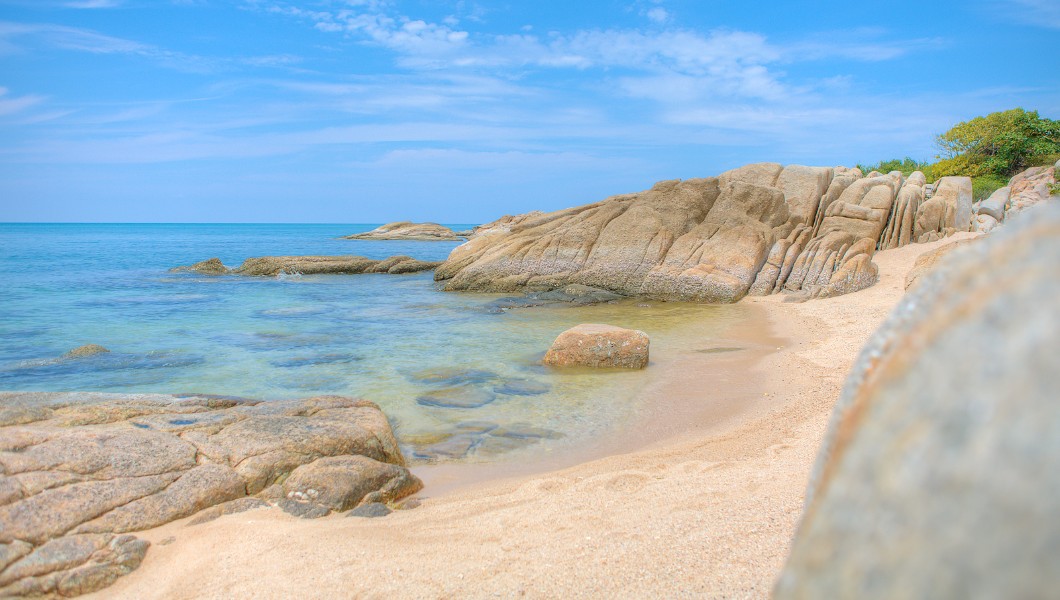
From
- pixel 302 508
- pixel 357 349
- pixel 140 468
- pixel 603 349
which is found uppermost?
pixel 140 468

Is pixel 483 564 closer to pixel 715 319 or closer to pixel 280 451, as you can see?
pixel 280 451

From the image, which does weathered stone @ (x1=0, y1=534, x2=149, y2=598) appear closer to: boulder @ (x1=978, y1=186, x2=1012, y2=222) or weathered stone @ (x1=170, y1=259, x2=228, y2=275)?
boulder @ (x1=978, y1=186, x2=1012, y2=222)

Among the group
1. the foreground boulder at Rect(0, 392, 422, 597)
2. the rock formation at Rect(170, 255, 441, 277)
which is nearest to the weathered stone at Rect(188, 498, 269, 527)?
the foreground boulder at Rect(0, 392, 422, 597)

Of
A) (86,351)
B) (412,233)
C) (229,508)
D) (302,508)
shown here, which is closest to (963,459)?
(302,508)

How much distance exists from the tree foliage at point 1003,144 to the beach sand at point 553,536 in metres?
32.0

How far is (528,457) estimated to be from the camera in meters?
7.33

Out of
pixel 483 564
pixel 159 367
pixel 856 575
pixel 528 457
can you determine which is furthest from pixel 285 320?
pixel 856 575

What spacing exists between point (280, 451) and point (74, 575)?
1.84 meters

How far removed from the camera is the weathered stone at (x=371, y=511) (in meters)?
5.45

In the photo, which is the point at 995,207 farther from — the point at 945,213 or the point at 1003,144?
the point at 1003,144

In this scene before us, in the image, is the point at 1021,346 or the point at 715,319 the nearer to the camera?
the point at 1021,346

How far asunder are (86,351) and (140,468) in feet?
31.6

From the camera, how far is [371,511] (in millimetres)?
5516

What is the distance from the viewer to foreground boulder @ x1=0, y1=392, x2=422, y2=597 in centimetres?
448
